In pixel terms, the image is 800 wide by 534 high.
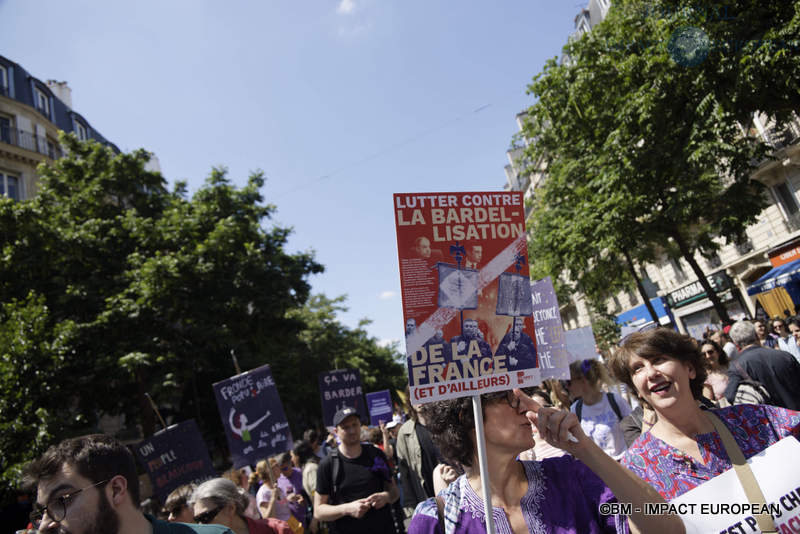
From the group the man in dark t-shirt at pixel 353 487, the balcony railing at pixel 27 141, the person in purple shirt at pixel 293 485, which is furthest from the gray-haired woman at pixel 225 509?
the balcony railing at pixel 27 141

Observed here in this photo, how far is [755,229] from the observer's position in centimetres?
2200

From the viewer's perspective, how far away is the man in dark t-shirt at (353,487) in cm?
430

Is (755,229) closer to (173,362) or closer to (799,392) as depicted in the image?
(799,392)

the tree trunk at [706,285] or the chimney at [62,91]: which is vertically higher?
the chimney at [62,91]

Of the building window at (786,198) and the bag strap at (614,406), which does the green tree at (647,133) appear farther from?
the building window at (786,198)

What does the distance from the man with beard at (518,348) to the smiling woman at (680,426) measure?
0.67 meters

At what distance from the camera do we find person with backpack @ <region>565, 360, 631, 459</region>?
4.27 meters

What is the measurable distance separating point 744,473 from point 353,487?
3.37 metres

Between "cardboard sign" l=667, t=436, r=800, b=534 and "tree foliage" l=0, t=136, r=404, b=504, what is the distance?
12.8 metres

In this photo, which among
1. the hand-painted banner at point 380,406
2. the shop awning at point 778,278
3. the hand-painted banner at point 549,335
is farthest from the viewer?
the shop awning at point 778,278

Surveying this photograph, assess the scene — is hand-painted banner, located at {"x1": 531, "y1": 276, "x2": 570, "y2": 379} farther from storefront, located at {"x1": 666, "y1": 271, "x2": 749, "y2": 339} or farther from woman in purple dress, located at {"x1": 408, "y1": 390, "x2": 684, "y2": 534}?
storefront, located at {"x1": 666, "y1": 271, "x2": 749, "y2": 339}

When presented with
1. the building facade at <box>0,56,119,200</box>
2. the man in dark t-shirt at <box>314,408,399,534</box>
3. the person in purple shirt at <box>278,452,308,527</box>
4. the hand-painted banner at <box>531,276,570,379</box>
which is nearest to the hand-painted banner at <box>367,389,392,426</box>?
the person in purple shirt at <box>278,452,308,527</box>

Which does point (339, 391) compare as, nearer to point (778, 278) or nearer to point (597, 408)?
point (597, 408)

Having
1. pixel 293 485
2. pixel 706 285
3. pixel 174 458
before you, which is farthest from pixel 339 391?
pixel 706 285
